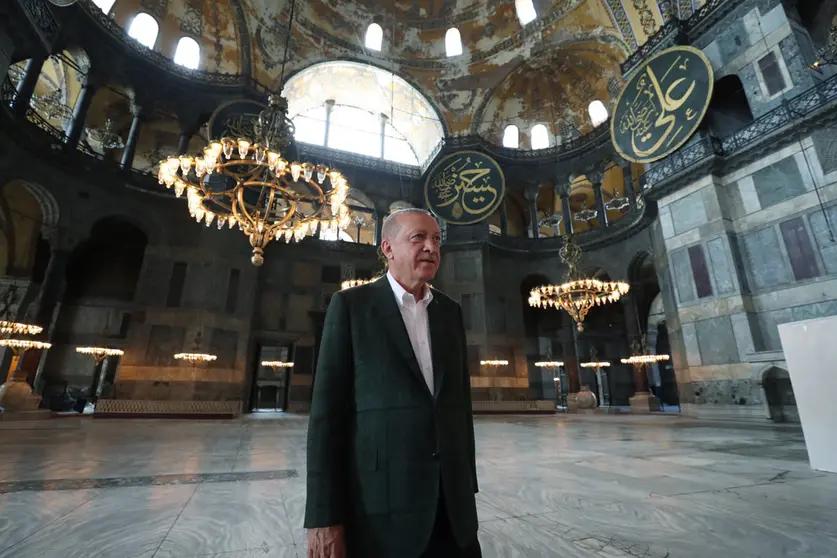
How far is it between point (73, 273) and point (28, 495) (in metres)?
14.3

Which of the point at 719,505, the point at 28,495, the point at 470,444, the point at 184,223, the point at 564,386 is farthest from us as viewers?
the point at 564,386

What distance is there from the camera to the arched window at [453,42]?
54.8ft

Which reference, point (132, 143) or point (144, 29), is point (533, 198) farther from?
point (144, 29)

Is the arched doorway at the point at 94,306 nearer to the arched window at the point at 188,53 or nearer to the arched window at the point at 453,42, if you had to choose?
the arched window at the point at 188,53

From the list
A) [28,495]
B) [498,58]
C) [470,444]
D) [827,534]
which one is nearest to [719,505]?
[827,534]

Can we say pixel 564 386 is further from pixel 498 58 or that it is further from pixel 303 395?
pixel 498 58

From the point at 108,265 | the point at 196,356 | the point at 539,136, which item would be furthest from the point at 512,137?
the point at 108,265

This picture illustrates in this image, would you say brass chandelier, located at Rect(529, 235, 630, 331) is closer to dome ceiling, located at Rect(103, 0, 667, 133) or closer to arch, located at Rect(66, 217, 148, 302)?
dome ceiling, located at Rect(103, 0, 667, 133)

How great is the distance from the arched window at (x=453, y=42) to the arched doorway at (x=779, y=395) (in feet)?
51.4

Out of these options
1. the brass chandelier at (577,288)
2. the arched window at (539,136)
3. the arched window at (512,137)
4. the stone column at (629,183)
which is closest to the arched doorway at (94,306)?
the brass chandelier at (577,288)

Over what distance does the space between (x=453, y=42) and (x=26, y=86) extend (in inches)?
568

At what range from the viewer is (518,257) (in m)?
15.7

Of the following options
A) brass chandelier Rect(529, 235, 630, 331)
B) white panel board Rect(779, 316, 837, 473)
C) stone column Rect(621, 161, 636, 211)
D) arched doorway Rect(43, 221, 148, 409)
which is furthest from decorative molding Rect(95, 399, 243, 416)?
stone column Rect(621, 161, 636, 211)

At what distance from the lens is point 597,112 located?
15516 millimetres
